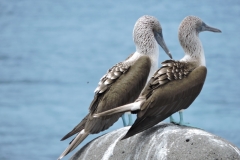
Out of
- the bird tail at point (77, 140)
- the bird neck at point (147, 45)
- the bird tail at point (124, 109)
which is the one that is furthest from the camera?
the bird neck at point (147, 45)

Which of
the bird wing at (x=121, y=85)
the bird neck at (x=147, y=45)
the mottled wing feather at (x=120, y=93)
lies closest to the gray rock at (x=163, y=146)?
the mottled wing feather at (x=120, y=93)

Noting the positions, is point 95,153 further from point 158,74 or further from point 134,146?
point 158,74

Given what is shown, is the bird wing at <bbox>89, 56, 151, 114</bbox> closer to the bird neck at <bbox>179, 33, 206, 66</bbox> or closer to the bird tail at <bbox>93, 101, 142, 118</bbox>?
the bird neck at <bbox>179, 33, 206, 66</bbox>

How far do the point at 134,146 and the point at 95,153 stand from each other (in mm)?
560

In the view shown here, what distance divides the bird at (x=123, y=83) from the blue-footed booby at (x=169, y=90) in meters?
0.65

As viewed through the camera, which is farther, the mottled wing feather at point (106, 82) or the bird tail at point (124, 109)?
the mottled wing feather at point (106, 82)

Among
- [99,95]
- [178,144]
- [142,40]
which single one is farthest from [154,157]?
[142,40]

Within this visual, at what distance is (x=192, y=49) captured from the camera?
33.6ft

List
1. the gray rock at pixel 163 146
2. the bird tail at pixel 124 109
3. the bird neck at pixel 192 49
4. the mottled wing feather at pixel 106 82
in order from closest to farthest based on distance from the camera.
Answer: the gray rock at pixel 163 146 < the bird tail at pixel 124 109 < the bird neck at pixel 192 49 < the mottled wing feather at pixel 106 82

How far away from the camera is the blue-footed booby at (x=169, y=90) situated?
9.33m

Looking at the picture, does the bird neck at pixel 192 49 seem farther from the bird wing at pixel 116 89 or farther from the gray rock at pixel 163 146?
the gray rock at pixel 163 146

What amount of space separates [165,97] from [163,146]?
710mm

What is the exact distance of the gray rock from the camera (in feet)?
29.4

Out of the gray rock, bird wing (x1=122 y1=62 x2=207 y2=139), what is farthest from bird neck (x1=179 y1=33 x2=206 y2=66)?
the gray rock
